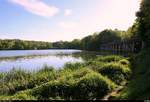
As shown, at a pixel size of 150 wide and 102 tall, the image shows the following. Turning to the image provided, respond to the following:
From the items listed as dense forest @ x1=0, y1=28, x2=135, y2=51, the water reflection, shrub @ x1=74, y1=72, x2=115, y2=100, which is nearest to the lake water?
the water reflection

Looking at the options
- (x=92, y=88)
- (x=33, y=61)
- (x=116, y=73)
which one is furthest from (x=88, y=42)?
(x=92, y=88)

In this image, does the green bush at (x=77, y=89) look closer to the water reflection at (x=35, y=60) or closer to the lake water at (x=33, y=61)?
the lake water at (x=33, y=61)

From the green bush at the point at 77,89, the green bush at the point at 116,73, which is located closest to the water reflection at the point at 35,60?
the green bush at the point at 116,73

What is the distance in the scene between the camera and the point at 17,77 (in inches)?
888

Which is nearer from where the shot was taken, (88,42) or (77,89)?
(77,89)

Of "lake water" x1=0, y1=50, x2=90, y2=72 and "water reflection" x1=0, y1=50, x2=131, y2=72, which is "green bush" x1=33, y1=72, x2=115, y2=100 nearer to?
"lake water" x1=0, y1=50, x2=90, y2=72

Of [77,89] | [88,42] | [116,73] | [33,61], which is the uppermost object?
[88,42]

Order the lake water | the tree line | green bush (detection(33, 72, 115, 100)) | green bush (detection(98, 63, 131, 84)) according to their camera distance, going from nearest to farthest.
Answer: green bush (detection(33, 72, 115, 100)), green bush (detection(98, 63, 131, 84)), the lake water, the tree line

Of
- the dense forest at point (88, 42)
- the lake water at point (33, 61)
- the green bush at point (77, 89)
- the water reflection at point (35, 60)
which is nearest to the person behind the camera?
the green bush at point (77, 89)

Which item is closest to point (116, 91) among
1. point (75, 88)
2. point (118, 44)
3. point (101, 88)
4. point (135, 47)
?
point (101, 88)

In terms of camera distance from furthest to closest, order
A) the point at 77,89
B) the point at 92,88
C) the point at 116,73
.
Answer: the point at 116,73, the point at 92,88, the point at 77,89

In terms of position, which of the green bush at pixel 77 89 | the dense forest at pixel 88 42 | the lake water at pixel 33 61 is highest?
the dense forest at pixel 88 42

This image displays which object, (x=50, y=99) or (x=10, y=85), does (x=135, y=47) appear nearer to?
(x=10, y=85)

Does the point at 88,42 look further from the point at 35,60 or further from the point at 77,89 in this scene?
the point at 77,89
